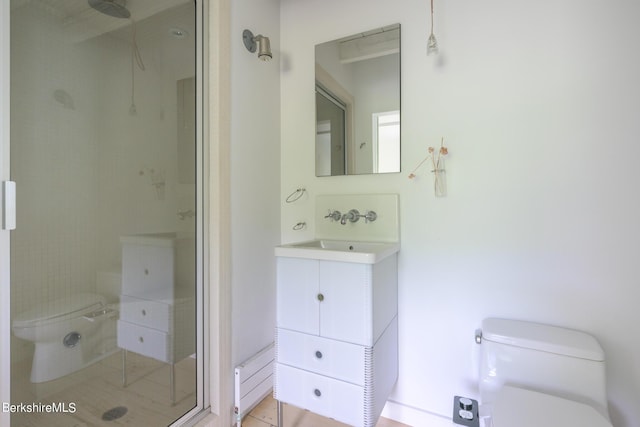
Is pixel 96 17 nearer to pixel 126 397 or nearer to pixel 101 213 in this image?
pixel 101 213

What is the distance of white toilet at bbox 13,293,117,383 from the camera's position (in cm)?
109

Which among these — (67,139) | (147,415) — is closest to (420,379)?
(147,415)

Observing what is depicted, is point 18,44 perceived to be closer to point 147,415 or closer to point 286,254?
point 286,254

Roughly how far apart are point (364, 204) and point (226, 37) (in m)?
1.17

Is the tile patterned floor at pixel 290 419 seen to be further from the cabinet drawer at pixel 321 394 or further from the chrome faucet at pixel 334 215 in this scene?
the chrome faucet at pixel 334 215

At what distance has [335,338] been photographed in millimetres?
1319

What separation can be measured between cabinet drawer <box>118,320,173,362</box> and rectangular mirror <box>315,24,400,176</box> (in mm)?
1261

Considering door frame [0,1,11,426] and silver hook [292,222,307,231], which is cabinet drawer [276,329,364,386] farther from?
door frame [0,1,11,426]

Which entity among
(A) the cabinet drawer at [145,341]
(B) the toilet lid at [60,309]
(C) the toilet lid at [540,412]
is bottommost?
(C) the toilet lid at [540,412]

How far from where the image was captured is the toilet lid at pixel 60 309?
104 centimetres

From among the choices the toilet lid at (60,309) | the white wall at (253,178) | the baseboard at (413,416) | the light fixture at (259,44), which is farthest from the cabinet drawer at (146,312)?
the light fixture at (259,44)

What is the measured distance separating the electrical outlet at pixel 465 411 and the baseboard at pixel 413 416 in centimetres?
10

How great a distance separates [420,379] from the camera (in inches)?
62.1

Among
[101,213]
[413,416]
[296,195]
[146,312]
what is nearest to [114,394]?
[146,312]
